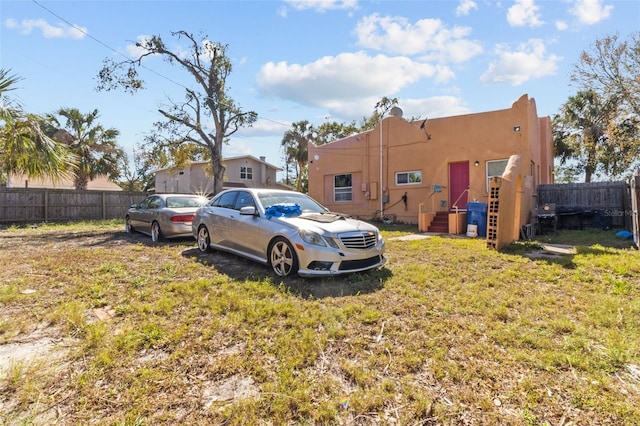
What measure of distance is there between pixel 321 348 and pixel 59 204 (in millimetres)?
19904

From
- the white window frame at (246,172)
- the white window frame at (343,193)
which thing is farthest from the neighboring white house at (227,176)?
the white window frame at (343,193)

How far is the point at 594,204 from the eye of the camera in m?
11.9

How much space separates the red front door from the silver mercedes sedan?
8451 millimetres

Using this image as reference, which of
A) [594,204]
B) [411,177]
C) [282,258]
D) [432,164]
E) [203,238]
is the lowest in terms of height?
[282,258]

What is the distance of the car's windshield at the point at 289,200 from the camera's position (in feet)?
19.4

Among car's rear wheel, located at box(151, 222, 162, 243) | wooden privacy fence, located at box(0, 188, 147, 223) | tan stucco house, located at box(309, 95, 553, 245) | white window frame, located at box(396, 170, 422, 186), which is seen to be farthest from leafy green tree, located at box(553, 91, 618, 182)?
wooden privacy fence, located at box(0, 188, 147, 223)

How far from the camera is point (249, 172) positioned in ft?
98.9

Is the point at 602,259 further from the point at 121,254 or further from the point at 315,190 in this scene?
the point at 315,190

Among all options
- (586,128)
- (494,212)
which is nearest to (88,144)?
(494,212)

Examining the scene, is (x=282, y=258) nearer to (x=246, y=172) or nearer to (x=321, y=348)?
(x=321, y=348)

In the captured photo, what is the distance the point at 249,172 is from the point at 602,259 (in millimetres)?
27218

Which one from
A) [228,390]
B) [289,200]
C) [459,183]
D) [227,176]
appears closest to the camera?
[228,390]

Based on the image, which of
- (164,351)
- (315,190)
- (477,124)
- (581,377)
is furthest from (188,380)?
(315,190)

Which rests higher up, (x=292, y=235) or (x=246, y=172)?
(x=246, y=172)
